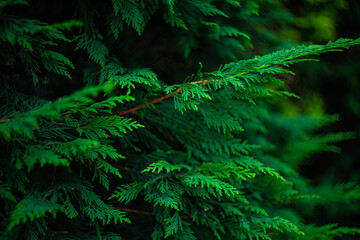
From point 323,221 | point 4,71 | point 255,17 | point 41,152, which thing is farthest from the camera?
point 323,221

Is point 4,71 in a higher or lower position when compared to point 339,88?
lower

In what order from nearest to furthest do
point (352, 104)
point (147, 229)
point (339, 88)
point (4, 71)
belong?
A: point (4, 71) → point (147, 229) → point (352, 104) → point (339, 88)

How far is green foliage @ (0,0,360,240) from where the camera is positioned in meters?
1.33

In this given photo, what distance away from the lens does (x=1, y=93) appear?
1.58 m

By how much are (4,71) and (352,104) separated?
15.8 feet

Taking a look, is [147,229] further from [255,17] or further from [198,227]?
[255,17]

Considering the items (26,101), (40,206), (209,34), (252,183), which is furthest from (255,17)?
(40,206)

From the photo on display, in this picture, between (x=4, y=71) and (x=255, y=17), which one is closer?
(x=4, y=71)

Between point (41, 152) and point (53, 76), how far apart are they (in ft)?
3.73

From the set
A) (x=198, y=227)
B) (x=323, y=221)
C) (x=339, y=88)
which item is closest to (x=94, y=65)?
(x=198, y=227)

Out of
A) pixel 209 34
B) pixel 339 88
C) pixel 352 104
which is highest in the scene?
pixel 339 88

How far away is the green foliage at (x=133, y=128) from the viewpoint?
133 centimetres

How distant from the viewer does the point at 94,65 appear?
1840 mm

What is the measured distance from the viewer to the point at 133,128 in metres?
2.02
